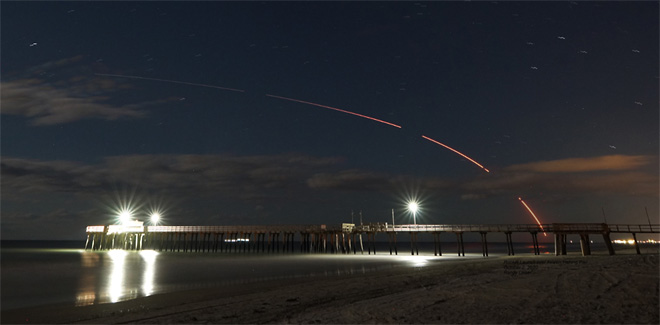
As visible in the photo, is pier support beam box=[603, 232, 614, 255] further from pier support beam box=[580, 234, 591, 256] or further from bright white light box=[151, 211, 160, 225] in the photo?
bright white light box=[151, 211, 160, 225]

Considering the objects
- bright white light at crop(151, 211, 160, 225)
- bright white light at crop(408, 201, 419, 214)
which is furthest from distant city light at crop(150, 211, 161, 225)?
bright white light at crop(408, 201, 419, 214)

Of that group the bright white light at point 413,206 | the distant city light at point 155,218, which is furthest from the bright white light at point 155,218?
the bright white light at point 413,206

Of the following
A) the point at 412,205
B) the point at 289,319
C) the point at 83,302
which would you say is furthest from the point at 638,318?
the point at 412,205

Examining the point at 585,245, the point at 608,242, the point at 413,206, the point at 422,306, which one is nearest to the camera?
the point at 422,306

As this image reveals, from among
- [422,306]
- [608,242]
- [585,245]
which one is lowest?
[585,245]

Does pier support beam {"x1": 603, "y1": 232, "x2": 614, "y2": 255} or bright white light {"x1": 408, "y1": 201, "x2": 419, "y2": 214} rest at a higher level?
bright white light {"x1": 408, "y1": 201, "x2": 419, "y2": 214}

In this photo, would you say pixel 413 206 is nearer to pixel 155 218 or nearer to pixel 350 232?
pixel 350 232

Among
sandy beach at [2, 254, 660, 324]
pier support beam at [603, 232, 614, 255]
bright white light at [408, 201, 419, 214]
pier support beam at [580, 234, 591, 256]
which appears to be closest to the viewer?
sandy beach at [2, 254, 660, 324]

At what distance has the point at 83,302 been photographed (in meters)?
18.7

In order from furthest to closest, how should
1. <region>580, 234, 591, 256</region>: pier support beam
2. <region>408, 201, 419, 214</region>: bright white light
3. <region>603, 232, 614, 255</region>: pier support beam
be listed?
<region>408, 201, 419, 214</region>: bright white light
<region>580, 234, 591, 256</region>: pier support beam
<region>603, 232, 614, 255</region>: pier support beam

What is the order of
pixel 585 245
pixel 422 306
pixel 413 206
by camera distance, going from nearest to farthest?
1. pixel 422 306
2. pixel 585 245
3. pixel 413 206

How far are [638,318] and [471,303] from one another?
4.10 m

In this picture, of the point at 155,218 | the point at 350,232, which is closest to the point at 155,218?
the point at 155,218

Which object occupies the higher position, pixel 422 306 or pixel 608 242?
pixel 422 306
